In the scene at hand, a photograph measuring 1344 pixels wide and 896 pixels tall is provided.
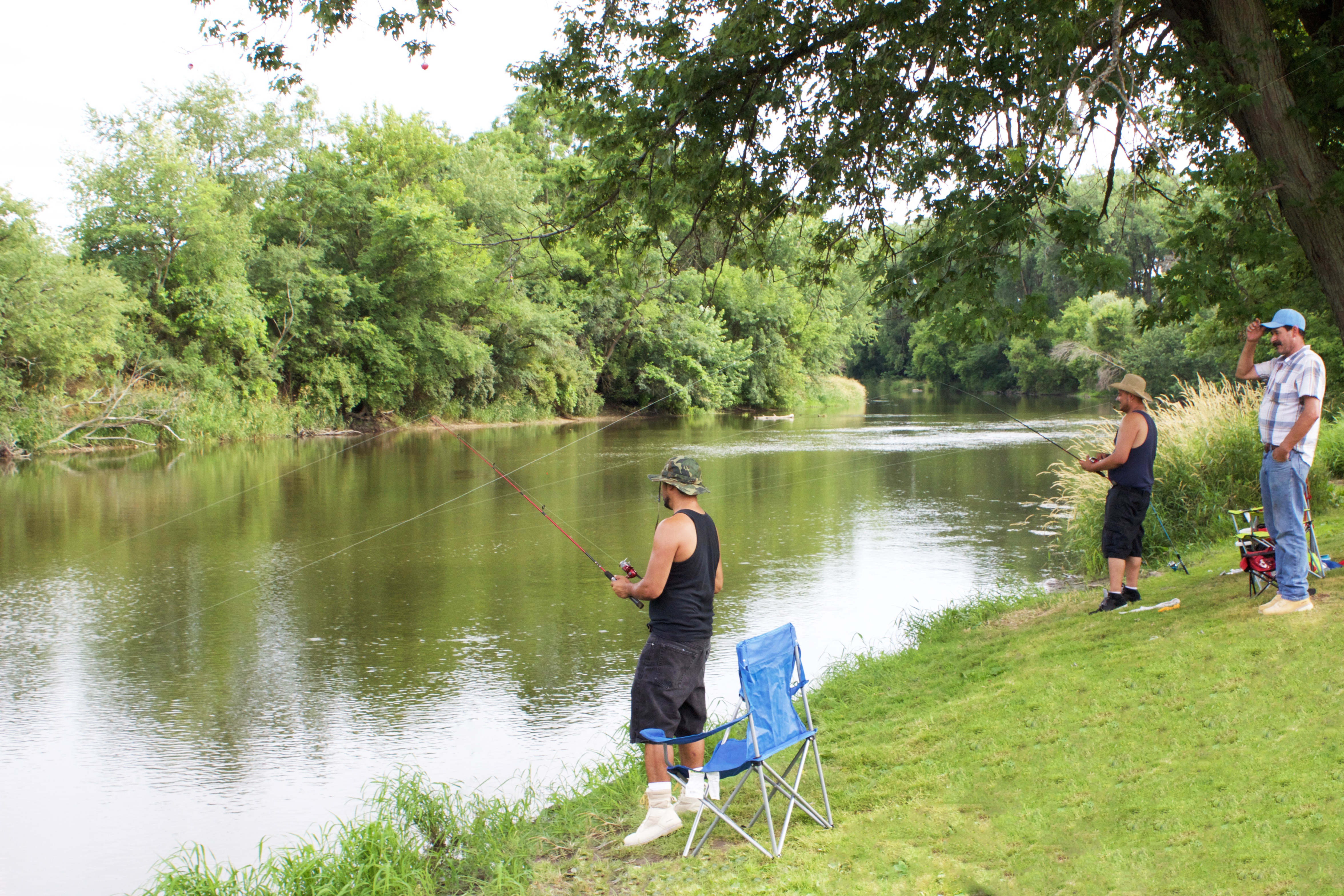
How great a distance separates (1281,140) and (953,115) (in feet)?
8.42

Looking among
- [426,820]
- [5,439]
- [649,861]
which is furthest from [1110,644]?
[5,439]

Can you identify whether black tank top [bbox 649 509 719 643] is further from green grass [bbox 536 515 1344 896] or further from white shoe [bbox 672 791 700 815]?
green grass [bbox 536 515 1344 896]

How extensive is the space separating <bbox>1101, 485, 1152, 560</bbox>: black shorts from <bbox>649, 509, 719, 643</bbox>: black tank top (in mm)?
3539

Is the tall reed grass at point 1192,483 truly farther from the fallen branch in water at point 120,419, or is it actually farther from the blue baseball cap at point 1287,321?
the fallen branch in water at point 120,419

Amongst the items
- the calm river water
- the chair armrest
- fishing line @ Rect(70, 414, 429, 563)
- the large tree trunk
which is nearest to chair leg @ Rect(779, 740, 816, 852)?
the chair armrest

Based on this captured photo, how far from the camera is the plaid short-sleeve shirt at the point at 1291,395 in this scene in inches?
208

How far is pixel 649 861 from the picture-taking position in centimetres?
407

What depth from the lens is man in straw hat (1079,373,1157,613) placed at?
6.70 metres

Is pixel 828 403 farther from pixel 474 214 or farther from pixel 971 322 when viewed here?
pixel 971 322

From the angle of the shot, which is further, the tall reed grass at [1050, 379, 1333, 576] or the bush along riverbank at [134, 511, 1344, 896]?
the tall reed grass at [1050, 379, 1333, 576]

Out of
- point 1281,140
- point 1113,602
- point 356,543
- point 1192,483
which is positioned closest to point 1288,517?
point 1113,602

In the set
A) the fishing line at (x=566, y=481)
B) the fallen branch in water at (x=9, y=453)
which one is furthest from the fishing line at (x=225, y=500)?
the fallen branch in water at (x=9, y=453)

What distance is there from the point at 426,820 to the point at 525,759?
1.23 meters

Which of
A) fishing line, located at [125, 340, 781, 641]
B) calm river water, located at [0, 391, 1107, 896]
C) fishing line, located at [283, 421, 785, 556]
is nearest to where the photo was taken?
calm river water, located at [0, 391, 1107, 896]
